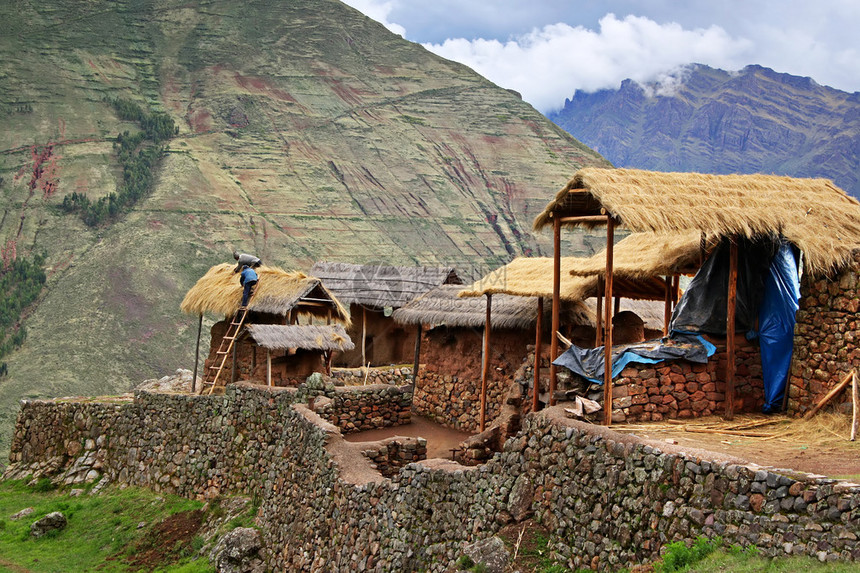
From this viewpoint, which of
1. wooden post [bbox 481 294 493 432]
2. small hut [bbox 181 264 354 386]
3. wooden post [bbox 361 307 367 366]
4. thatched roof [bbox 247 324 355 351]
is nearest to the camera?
wooden post [bbox 481 294 493 432]

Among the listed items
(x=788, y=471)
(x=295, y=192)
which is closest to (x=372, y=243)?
(x=295, y=192)

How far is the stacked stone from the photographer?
49.1 ft

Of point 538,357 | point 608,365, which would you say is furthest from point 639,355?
point 538,357

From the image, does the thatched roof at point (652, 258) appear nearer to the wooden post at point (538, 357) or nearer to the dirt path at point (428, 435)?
the wooden post at point (538, 357)

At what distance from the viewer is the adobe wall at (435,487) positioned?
7.65 m

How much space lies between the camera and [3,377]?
42.2 m

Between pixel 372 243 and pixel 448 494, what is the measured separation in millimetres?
46004

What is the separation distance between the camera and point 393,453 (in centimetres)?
1514

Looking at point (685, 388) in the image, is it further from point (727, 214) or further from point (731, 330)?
point (727, 214)

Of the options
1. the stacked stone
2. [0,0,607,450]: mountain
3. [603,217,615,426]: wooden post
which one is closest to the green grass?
the stacked stone

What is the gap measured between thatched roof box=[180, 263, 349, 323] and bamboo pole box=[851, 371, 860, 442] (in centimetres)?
1399

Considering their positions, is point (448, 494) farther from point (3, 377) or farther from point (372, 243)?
point (372, 243)

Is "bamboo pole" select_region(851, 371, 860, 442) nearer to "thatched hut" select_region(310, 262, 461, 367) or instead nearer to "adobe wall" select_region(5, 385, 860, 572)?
"adobe wall" select_region(5, 385, 860, 572)

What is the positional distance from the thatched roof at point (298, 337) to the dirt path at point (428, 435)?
2.79m
